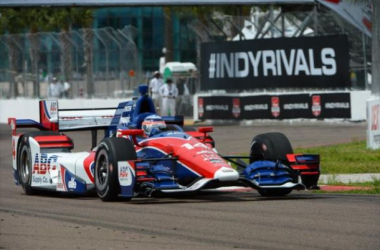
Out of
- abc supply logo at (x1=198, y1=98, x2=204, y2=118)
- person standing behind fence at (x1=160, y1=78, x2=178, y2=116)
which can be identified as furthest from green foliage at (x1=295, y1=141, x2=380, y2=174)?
person standing behind fence at (x1=160, y1=78, x2=178, y2=116)

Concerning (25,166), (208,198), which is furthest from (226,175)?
(25,166)

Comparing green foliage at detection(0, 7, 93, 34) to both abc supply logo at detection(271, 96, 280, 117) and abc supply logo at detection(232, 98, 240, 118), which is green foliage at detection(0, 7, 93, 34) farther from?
abc supply logo at detection(271, 96, 280, 117)

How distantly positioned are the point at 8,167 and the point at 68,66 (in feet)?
58.7

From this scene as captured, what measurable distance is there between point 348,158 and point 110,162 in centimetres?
756

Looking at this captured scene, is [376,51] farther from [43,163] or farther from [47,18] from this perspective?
[47,18]

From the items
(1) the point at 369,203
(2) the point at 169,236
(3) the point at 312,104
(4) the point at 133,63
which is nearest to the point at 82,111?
(1) the point at 369,203

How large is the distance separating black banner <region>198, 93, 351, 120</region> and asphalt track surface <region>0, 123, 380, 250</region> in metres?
16.8

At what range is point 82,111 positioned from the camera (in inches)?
648

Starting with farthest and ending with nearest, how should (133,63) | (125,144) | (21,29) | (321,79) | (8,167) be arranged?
1. (21,29)
2. (133,63)
3. (321,79)
4. (8,167)
5. (125,144)

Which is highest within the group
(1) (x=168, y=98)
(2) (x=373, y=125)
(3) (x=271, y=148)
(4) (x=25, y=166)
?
(1) (x=168, y=98)

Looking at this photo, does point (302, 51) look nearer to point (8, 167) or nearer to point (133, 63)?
point (133, 63)

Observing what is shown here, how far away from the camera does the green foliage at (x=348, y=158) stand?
1784 centimetres

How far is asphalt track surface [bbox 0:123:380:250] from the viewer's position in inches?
376

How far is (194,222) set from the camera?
1102cm
